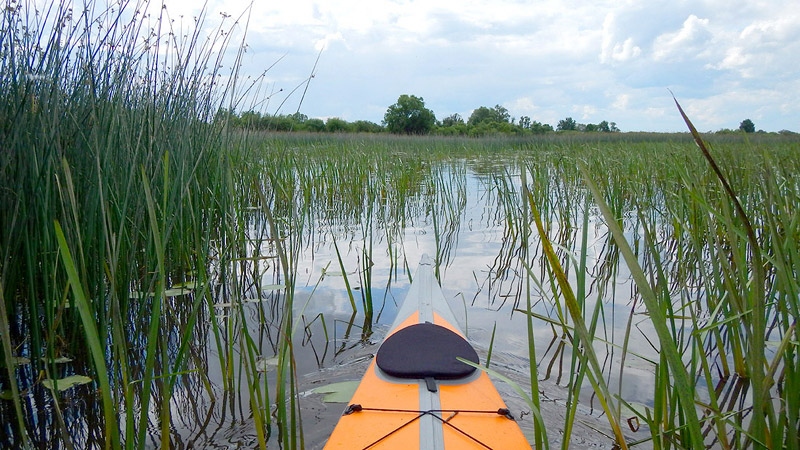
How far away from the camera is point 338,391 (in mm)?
2123

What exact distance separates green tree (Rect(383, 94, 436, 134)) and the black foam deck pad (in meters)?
47.0

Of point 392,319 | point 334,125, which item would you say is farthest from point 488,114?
point 392,319

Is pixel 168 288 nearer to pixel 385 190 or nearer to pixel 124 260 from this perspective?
pixel 124 260

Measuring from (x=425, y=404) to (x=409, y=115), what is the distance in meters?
49.8

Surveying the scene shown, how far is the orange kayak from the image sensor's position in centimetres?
153

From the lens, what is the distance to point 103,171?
1923mm

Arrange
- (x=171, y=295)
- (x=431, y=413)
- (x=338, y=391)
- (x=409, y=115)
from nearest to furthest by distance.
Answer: (x=431, y=413)
(x=338, y=391)
(x=171, y=295)
(x=409, y=115)

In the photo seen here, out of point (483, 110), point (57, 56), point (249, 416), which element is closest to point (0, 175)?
point (57, 56)

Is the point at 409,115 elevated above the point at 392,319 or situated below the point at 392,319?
above

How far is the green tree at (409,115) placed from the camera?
49000 millimetres

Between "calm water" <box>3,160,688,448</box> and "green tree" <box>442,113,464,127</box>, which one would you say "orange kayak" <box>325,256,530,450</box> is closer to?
"calm water" <box>3,160,688,448</box>

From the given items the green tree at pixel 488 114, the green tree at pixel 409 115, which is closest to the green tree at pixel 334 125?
the green tree at pixel 409 115

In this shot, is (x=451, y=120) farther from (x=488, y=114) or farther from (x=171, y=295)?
(x=171, y=295)

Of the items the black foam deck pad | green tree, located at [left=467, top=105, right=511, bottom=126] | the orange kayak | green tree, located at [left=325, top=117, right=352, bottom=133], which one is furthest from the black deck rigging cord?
green tree, located at [left=467, top=105, right=511, bottom=126]
